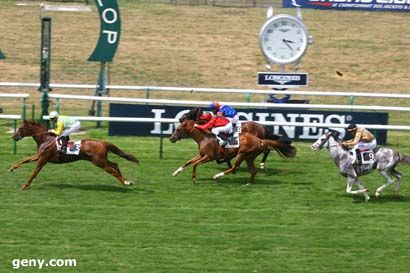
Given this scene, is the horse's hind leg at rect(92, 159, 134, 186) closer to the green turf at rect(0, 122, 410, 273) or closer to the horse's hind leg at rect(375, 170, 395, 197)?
the green turf at rect(0, 122, 410, 273)

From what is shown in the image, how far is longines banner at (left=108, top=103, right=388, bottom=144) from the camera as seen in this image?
21.9 meters

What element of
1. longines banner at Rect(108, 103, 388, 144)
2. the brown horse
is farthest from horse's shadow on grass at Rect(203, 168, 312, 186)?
longines banner at Rect(108, 103, 388, 144)

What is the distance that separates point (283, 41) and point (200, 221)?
9.87 meters

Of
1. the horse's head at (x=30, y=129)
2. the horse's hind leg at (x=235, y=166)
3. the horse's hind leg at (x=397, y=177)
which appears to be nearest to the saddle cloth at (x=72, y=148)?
the horse's head at (x=30, y=129)

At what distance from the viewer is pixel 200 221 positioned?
50.5 ft

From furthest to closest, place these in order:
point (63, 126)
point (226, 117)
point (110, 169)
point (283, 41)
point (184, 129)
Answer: point (283, 41) → point (226, 117) → point (184, 129) → point (63, 126) → point (110, 169)

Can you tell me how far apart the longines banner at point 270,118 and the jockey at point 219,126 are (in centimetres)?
360

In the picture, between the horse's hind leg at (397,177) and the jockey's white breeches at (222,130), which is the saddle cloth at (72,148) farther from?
the horse's hind leg at (397,177)

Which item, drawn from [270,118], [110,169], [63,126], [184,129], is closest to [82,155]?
[110,169]

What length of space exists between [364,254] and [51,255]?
417cm

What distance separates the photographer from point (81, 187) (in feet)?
57.2

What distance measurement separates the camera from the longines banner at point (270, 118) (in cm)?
2191

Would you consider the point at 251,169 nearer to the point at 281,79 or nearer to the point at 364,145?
the point at 364,145

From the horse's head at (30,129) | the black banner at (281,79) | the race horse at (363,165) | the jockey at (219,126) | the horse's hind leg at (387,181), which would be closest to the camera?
the race horse at (363,165)
